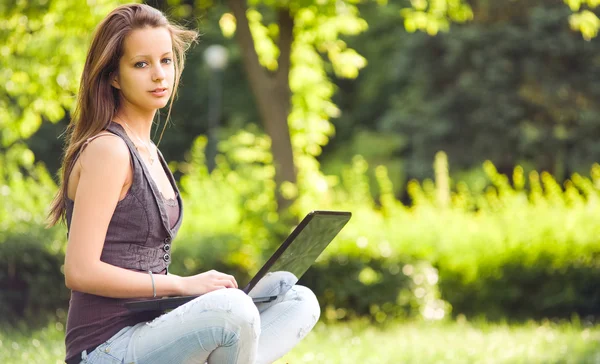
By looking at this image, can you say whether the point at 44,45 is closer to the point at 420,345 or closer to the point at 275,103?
the point at 275,103

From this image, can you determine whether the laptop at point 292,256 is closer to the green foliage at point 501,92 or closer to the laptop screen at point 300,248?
the laptop screen at point 300,248

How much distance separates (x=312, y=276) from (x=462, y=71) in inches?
764

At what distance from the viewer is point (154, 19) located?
110 inches

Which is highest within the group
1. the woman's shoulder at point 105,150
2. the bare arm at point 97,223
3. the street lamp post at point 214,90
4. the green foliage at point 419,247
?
the woman's shoulder at point 105,150

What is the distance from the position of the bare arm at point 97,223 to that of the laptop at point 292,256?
7cm

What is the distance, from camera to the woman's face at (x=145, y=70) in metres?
2.76

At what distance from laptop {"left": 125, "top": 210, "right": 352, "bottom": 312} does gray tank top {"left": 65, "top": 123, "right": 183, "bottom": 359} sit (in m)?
0.14

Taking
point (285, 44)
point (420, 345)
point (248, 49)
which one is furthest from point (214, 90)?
point (420, 345)

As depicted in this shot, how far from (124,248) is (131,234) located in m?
0.05

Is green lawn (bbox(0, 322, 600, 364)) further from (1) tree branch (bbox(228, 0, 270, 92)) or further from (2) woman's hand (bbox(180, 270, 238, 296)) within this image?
(1) tree branch (bbox(228, 0, 270, 92))

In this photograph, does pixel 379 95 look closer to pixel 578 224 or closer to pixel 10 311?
pixel 578 224

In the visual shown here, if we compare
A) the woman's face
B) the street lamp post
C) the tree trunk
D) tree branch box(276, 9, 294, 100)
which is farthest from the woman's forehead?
the street lamp post

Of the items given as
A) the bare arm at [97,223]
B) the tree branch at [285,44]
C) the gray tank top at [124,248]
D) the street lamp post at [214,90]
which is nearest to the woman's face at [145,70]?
the gray tank top at [124,248]

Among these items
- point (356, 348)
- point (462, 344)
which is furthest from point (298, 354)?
point (462, 344)
